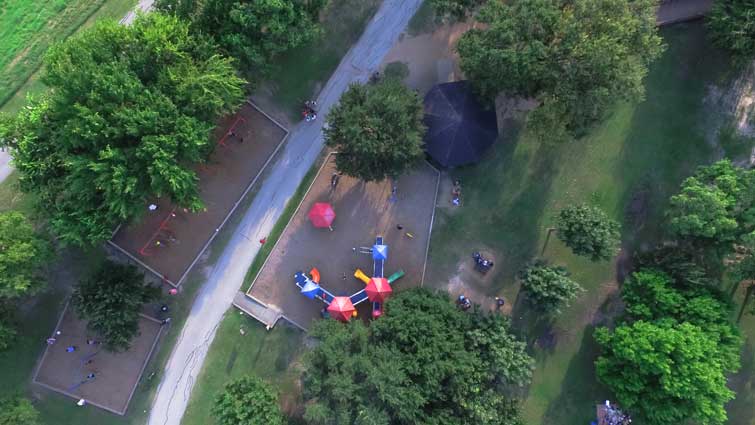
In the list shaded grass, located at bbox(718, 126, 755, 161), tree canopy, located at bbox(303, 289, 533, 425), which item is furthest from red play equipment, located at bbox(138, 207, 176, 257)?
shaded grass, located at bbox(718, 126, 755, 161)

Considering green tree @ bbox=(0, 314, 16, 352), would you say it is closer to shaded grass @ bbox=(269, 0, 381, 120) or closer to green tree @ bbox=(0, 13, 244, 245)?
green tree @ bbox=(0, 13, 244, 245)

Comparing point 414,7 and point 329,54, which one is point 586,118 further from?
point 329,54

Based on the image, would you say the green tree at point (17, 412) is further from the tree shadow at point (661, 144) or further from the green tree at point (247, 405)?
the tree shadow at point (661, 144)

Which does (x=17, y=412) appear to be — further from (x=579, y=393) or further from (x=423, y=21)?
(x=579, y=393)

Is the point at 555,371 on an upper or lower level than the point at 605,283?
lower

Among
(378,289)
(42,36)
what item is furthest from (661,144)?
(42,36)

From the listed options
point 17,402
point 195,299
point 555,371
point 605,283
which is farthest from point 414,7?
point 17,402

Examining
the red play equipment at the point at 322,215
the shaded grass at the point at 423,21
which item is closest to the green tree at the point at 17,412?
the red play equipment at the point at 322,215
